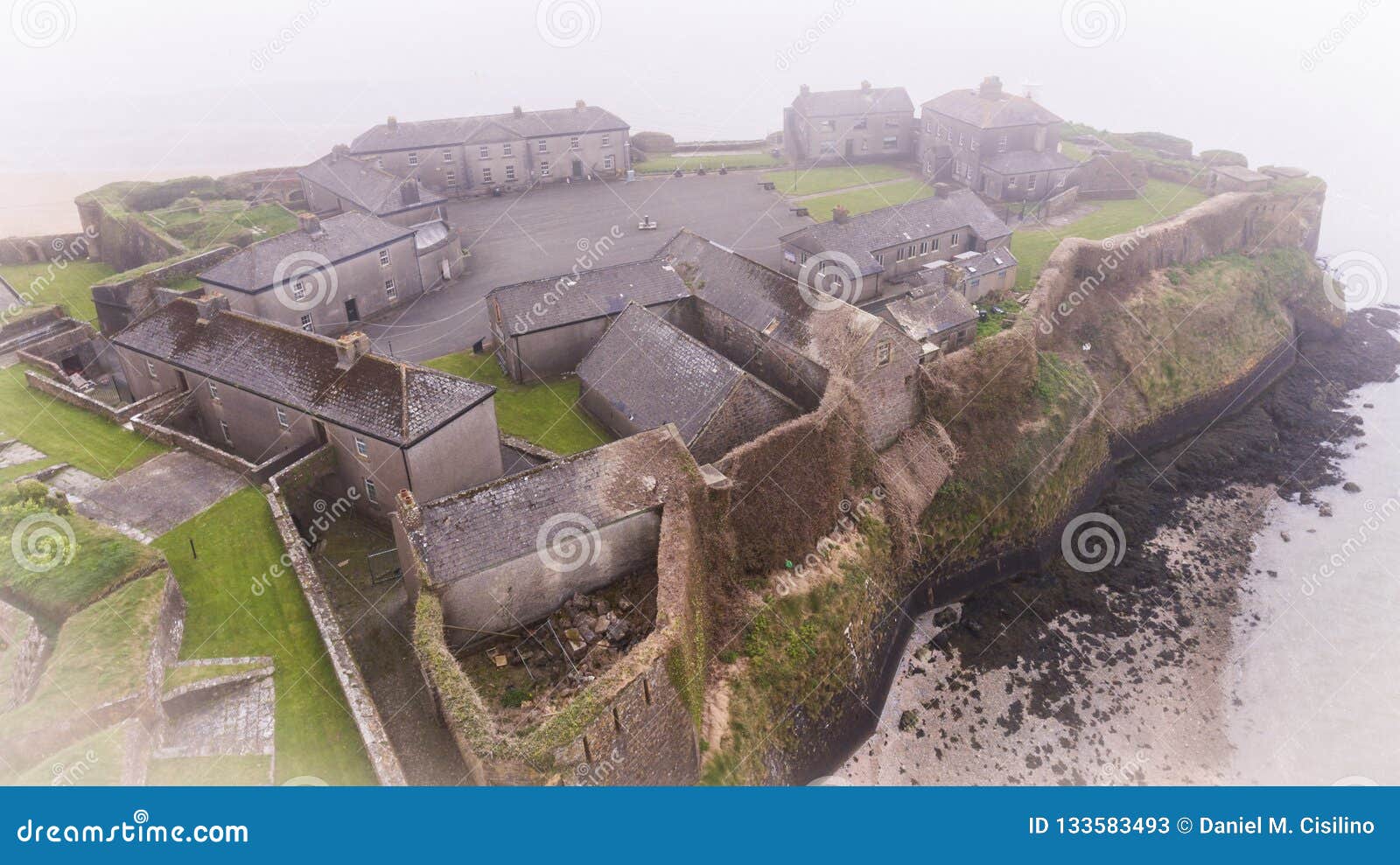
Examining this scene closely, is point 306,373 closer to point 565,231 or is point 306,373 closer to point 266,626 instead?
point 266,626

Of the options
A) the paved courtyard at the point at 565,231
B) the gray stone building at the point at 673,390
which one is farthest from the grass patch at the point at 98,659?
the paved courtyard at the point at 565,231

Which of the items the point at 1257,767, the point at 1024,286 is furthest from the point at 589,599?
the point at 1024,286

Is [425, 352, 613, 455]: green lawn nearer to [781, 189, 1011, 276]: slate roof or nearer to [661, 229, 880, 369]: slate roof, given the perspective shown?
[661, 229, 880, 369]: slate roof

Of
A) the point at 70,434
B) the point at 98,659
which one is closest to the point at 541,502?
the point at 98,659

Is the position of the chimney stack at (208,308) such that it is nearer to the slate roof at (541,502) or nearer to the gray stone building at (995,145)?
the slate roof at (541,502)

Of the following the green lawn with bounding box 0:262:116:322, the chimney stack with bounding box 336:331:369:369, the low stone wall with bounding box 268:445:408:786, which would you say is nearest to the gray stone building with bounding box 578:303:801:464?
the chimney stack with bounding box 336:331:369:369

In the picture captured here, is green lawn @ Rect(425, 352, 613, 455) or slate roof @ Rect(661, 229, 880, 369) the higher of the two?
slate roof @ Rect(661, 229, 880, 369)
